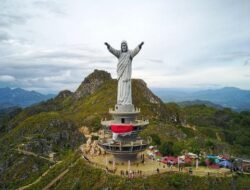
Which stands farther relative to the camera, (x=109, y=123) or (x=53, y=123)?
(x=53, y=123)

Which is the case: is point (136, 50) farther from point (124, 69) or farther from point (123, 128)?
point (123, 128)

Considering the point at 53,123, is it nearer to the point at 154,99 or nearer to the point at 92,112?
the point at 92,112

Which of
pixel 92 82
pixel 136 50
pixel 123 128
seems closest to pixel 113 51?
pixel 136 50

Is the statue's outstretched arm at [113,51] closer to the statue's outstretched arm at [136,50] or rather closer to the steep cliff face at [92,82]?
the statue's outstretched arm at [136,50]

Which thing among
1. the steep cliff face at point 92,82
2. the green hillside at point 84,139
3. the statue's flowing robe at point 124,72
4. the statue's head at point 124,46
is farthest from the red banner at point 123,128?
the steep cliff face at point 92,82

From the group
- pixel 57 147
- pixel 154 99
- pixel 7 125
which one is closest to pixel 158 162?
pixel 57 147
